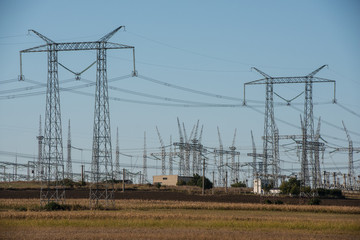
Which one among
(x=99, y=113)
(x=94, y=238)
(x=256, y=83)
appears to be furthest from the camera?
(x=256, y=83)

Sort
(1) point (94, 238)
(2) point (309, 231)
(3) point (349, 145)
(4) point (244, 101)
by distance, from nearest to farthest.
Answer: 1. (1) point (94, 238)
2. (2) point (309, 231)
3. (4) point (244, 101)
4. (3) point (349, 145)

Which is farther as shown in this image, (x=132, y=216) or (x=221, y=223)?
(x=132, y=216)

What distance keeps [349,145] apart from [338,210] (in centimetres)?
8356

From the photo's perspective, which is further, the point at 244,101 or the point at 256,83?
the point at 256,83

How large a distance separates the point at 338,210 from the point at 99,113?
3487 centimetres

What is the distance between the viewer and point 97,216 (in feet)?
189

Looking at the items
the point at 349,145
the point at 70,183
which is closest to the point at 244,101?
the point at 70,183

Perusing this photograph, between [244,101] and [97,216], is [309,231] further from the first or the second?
[244,101]

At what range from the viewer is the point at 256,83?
340 ft

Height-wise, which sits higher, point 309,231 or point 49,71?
point 49,71

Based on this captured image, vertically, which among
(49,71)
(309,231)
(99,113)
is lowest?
(309,231)

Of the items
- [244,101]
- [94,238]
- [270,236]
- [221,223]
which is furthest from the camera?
[244,101]

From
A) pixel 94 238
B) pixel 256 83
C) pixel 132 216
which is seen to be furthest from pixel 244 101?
pixel 94 238

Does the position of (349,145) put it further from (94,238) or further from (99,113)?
(94,238)
